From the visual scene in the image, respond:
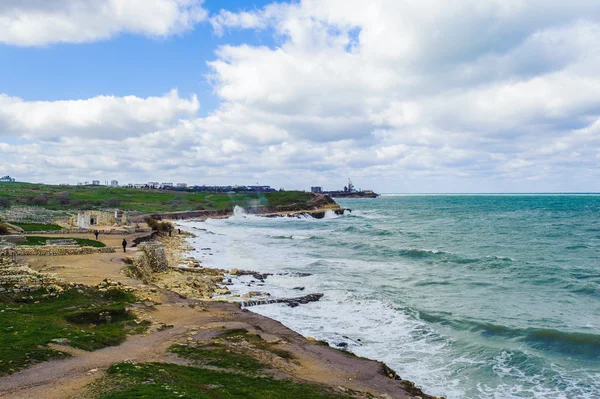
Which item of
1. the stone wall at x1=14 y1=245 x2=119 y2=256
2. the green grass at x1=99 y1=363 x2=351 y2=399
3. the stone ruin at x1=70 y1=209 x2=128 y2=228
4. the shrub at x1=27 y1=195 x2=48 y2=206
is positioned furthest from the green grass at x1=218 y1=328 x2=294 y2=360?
the shrub at x1=27 y1=195 x2=48 y2=206

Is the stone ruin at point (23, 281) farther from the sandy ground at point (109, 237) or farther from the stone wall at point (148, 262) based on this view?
the sandy ground at point (109, 237)

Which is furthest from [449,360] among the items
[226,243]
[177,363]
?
[226,243]

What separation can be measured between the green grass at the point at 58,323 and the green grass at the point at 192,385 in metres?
2.36

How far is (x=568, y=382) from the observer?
14.4 m

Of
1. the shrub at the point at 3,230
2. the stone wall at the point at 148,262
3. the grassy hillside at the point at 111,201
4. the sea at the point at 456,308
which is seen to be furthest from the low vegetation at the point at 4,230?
the grassy hillside at the point at 111,201

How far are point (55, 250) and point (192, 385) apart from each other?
22976 millimetres

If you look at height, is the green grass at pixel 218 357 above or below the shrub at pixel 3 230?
below

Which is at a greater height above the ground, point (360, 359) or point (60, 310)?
point (60, 310)

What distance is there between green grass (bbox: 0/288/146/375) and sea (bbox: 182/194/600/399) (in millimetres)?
7369

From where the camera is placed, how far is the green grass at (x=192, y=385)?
30.1 feet

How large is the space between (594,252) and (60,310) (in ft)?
145

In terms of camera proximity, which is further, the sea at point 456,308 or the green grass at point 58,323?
the sea at point 456,308

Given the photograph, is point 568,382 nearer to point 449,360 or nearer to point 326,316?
point 449,360

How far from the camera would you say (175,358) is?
1278 centimetres
